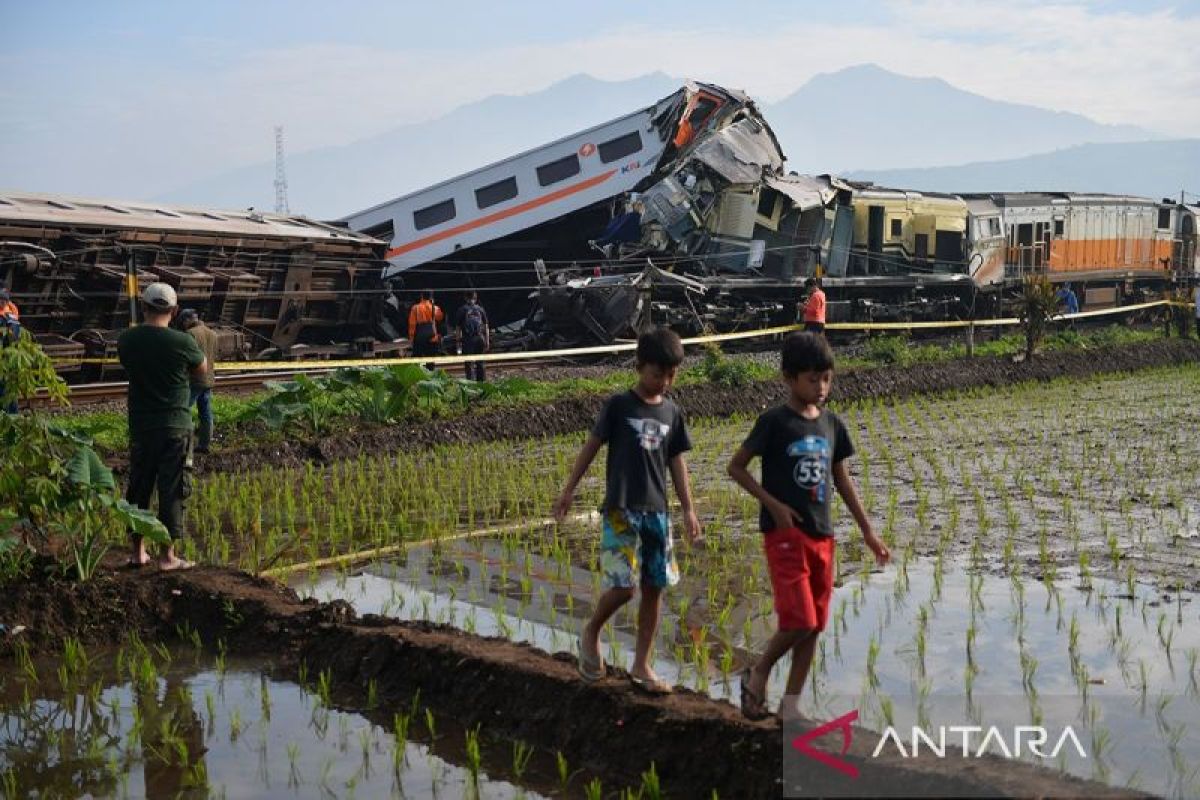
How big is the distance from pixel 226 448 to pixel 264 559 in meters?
4.69

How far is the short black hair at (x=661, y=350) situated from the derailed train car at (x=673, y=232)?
19291 millimetres

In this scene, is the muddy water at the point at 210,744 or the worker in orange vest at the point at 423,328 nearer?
the muddy water at the point at 210,744

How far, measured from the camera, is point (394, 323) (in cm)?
2777

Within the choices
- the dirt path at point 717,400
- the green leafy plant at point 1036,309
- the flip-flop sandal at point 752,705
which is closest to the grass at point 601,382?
the dirt path at point 717,400

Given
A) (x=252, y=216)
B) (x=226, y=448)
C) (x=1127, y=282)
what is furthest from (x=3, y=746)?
(x=1127, y=282)

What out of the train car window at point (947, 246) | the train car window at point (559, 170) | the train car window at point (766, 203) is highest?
the train car window at point (559, 170)

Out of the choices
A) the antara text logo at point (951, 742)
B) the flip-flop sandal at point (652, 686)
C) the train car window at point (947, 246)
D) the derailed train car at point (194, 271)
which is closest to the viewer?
the antara text logo at point (951, 742)

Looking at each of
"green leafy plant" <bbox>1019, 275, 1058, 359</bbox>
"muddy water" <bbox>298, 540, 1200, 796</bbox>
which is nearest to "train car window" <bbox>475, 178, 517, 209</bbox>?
"green leafy plant" <bbox>1019, 275, 1058, 359</bbox>

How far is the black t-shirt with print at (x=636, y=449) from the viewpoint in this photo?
5758mm

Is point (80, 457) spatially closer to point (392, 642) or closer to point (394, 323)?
point (392, 642)

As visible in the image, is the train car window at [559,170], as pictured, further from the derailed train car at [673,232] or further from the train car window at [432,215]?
the train car window at [432,215]

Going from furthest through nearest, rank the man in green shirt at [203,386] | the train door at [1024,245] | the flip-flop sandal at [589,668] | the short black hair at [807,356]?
1. the train door at [1024,245]
2. the man in green shirt at [203,386]
3. the flip-flop sandal at [589,668]
4. the short black hair at [807,356]

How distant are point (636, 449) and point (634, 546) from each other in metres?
0.40

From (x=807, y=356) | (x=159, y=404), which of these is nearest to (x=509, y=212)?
(x=159, y=404)
